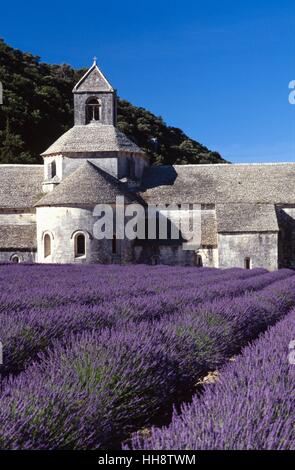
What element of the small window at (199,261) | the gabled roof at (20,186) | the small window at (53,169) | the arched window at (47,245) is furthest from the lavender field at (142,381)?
the small window at (53,169)

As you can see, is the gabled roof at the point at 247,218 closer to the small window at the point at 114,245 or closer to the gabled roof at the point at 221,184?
the gabled roof at the point at 221,184

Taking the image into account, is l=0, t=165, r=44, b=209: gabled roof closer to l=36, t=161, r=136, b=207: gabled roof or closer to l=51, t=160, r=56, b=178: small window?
l=51, t=160, r=56, b=178: small window

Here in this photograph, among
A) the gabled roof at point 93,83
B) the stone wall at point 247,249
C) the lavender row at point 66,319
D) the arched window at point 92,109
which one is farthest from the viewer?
the arched window at point 92,109

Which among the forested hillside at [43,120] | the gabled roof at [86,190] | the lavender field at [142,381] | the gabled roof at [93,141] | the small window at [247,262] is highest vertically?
the forested hillside at [43,120]

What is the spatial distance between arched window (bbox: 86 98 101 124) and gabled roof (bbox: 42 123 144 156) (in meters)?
0.70

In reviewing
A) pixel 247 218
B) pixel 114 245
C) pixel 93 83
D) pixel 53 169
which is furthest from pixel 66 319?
pixel 93 83

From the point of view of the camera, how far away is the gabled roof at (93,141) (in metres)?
33.8

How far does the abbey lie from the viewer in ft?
98.5

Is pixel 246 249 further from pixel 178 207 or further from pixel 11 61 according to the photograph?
pixel 11 61

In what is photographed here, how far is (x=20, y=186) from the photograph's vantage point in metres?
34.9

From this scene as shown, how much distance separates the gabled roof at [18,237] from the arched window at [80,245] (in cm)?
304

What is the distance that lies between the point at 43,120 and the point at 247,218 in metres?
34.4

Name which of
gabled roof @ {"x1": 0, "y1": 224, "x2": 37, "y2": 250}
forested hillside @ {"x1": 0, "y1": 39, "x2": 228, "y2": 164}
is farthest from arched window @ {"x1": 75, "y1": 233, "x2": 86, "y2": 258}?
forested hillside @ {"x1": 0, "y1": 39, "x2": 228, "y2": 164}
